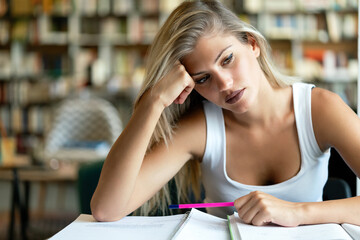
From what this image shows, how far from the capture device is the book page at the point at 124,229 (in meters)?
0.84

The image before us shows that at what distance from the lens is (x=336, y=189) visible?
4.35 feet

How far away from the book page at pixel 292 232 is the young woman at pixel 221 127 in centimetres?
12

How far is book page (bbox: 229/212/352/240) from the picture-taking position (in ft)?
2.56

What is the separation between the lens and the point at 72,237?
0.83m

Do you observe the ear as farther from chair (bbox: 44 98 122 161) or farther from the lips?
chair (bbox: 44 98 122 161)

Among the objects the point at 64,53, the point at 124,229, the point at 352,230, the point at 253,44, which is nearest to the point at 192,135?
the point at 253,44

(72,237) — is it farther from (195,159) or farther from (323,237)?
(195,159)

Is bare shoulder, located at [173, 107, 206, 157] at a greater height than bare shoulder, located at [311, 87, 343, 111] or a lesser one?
lesser

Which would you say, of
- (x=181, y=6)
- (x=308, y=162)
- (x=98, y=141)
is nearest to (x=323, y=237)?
(x=308, y=162)

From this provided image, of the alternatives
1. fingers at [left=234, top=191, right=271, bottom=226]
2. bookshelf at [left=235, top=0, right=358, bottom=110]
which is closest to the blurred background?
bookshelf at [left=235, top=0, right=358, bottom=110]

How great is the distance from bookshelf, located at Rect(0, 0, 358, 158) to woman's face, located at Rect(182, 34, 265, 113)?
3.89 m

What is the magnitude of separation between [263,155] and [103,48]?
A: 14.0ft

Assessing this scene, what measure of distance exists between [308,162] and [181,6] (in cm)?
53

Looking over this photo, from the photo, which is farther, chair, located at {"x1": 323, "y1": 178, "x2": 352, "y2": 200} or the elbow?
chair, located at {"x1": 323, "y1": 178, "x2": 352, "y2": 200}
